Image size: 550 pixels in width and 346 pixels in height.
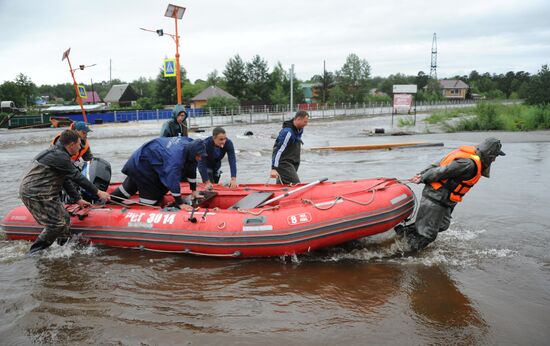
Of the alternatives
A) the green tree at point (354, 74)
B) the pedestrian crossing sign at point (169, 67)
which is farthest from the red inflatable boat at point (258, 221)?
the green tree at point (354, 74)

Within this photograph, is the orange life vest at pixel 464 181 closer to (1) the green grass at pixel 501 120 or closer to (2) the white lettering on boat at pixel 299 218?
(2) the white lettering on boat at pixel 299 218

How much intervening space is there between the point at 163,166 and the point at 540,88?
2420cm

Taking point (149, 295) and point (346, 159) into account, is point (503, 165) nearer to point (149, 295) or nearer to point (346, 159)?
point (346, 159)

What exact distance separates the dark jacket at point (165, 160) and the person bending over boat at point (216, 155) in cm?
44

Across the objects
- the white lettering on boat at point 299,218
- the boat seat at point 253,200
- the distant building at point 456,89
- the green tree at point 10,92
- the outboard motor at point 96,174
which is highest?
the distant building at point 456,89

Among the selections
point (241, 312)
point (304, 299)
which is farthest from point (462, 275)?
point (241, 312)

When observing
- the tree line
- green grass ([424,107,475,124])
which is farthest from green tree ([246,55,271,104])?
green grass ([424,107,475,124])

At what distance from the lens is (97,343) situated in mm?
3701

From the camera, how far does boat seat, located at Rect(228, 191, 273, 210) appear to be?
5.70m

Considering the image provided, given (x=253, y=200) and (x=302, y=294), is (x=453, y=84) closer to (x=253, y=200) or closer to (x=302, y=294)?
(x=253, y=200)

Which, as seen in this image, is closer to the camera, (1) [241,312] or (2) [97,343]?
(2) [97,343]

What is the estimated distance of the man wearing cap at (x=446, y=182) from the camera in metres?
4.66

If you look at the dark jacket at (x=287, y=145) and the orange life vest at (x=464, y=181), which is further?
the dark jacket at (x=287, y=145)

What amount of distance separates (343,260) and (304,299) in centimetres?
108
